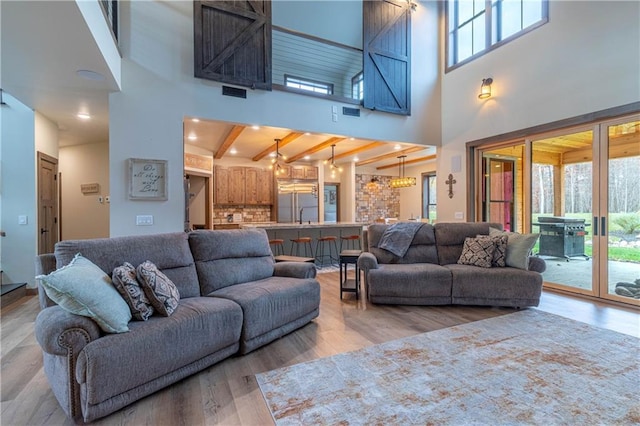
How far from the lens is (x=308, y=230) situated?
22.1 feet

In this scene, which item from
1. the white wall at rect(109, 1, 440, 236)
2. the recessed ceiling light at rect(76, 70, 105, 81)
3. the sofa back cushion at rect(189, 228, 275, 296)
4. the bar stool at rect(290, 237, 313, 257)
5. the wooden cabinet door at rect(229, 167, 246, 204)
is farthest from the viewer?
the wooden cabinet door at rect(229, 167, 246, 204)

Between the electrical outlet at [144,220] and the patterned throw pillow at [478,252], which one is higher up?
the electrical outlet at [144,220]

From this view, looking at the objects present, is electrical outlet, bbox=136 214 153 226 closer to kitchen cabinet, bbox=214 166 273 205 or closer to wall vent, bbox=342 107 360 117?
wall vent, bbox=342 107 360 117

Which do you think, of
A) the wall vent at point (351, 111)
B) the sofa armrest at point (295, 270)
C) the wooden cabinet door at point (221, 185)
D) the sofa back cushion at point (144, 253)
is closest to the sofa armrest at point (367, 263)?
the sofa armrest at point (295, 270)

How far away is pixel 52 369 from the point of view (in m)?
1.88

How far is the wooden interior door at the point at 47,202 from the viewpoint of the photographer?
14.9ft

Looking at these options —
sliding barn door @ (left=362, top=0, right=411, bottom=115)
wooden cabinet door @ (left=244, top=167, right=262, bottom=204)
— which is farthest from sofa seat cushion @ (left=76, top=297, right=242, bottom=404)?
wooden cabinet door @ (left=244, top=167, right=262, bottom=204)

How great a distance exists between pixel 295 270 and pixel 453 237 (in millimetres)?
2401

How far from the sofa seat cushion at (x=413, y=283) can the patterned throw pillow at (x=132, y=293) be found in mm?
2457

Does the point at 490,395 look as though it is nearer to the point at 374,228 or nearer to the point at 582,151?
the point at 374,228

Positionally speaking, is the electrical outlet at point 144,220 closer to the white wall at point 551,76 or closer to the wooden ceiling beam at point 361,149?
the wooden ceiling beam at point 361,149

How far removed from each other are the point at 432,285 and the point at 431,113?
12.2ft

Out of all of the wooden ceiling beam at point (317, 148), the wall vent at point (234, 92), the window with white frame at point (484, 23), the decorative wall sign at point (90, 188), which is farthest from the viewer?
the wooden ceiling beam at point (317, 148)

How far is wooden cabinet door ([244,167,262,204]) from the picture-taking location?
8.11m
